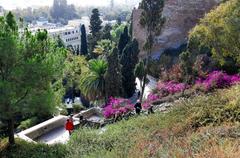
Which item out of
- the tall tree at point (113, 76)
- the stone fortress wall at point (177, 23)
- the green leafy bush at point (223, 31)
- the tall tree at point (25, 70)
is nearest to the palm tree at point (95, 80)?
the tall tree at point (113, 76)

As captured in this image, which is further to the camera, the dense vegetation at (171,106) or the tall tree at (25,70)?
the tall tree at (25,70)

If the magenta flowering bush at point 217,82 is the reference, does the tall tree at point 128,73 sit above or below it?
below

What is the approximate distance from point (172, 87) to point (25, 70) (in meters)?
11.3

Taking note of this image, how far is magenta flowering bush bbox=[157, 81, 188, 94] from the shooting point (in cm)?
2108

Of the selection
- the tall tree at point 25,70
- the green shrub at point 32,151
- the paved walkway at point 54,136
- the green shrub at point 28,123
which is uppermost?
Result: the tall tree at point 25,70

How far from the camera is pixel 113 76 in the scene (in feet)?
72.9

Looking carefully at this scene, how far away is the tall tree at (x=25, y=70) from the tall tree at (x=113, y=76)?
9.50 m

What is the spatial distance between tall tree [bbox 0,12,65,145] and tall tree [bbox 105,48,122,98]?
31.2 ft

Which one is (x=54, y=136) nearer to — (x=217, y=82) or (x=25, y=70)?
(x=25, y=70)

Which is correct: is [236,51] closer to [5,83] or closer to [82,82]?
[82,82]

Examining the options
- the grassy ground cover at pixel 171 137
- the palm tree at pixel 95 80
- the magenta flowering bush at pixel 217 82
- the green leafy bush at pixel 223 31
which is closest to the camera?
the grassy ground cover at pixel 171 137

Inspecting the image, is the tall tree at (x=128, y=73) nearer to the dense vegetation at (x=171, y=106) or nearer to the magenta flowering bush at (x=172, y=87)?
the dense vegetation at (x=171, y=106)

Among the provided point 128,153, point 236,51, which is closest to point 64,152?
point 128,153

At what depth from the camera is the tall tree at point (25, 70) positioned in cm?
1141
